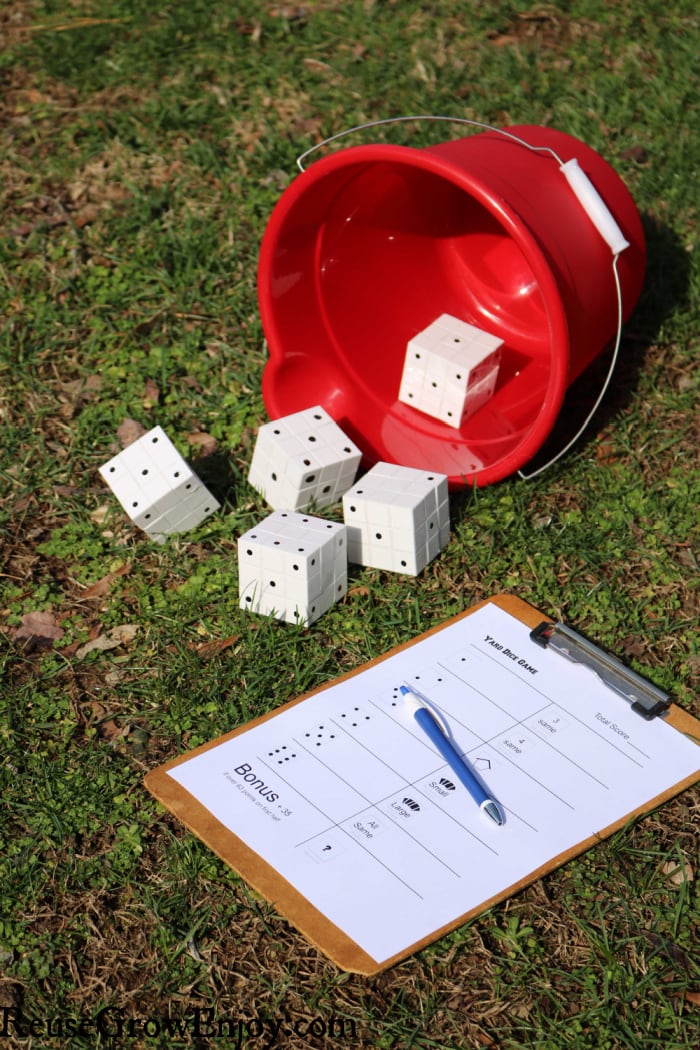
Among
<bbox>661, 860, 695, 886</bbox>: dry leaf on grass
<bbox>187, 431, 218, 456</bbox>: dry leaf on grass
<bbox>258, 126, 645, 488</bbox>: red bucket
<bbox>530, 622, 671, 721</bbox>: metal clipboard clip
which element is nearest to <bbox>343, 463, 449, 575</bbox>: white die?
<bbox>258, 126, 645, 488</bbox>: red bucket

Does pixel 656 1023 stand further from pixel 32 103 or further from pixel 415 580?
pixel 32 103

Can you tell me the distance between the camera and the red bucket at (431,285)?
8.45ft

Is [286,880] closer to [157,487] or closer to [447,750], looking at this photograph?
[447,750]

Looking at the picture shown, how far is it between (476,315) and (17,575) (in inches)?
52.0

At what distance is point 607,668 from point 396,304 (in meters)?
1.14

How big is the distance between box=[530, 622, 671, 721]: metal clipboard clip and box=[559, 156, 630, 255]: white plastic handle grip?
0.84 m

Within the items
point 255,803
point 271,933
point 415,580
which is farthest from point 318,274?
point 271,933

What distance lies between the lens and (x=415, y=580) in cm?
256

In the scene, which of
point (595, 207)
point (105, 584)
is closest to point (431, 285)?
point (595, 207)

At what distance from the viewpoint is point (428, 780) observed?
2100 millimetres

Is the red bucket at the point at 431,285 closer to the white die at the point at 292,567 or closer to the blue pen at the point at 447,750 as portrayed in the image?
the white die at the point at 292,567

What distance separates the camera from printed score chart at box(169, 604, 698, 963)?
194 centimetres

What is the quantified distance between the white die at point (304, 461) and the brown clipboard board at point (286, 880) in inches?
21.0

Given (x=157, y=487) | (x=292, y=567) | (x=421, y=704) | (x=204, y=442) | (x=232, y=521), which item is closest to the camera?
(x=421, y=704)
